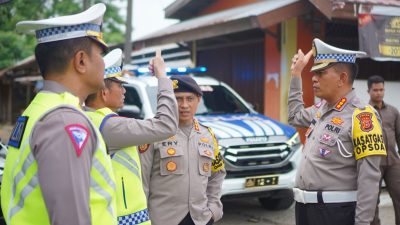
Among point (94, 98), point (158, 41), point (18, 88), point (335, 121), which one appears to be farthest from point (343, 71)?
point (18, 88)

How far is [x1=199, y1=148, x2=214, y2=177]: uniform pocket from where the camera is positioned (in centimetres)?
297

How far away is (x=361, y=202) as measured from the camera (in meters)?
2.62

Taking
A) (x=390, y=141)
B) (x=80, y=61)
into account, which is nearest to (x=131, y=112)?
(x=390, y=141)

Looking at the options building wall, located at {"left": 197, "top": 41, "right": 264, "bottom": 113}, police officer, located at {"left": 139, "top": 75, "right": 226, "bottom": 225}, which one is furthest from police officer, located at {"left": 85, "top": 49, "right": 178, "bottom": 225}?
building wall, located at {"left": 197, "top": 41, "right": 264, "bottom": 113}

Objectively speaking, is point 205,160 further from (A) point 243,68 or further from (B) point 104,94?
(A) point 243,68

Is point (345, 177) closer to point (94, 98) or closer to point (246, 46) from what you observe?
point (94, 98)

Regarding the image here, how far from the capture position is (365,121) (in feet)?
8.97

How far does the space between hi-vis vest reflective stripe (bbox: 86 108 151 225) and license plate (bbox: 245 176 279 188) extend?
3.59m

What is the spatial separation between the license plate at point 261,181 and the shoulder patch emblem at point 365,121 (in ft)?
10.4

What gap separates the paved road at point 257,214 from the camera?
6.10m

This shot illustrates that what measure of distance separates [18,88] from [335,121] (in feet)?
85.0

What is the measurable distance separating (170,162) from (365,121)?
3.84 ft

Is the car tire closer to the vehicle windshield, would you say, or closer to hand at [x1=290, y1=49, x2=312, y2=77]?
the vehicle windshield

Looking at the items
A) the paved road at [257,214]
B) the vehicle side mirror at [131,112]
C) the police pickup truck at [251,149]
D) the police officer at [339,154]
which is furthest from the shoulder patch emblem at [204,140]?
the vehicle side mirror at [131,112]
